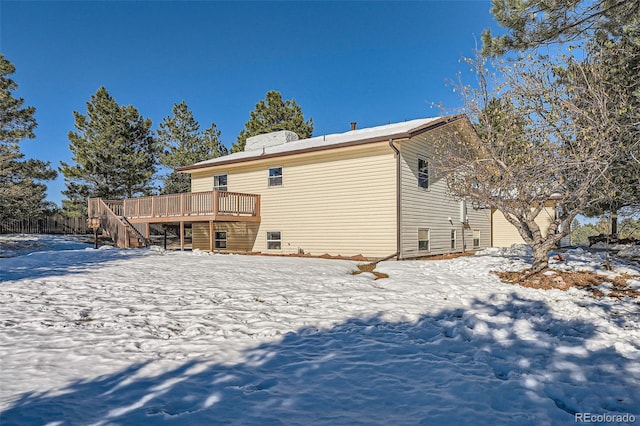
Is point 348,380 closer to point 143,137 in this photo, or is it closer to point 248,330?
point 248,330

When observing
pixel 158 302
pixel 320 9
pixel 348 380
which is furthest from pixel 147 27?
pixel 348 380

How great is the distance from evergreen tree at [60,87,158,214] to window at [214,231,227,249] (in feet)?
49.6

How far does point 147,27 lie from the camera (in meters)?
17.1

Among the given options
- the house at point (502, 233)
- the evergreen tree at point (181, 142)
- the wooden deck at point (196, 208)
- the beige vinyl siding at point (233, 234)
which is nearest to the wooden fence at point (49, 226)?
the evergreen tree at point (181, 142)

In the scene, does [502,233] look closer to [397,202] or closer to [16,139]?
[397,202]

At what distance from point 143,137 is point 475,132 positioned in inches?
1139

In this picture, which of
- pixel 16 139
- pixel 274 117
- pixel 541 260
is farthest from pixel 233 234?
pixel 274 117

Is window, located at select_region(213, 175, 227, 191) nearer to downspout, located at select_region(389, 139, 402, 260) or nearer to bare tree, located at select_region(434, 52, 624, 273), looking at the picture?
downspout, located at select_region(389, 139, 402, 260)

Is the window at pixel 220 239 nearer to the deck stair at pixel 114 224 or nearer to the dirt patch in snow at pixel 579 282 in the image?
the deck stair at pixel 114 224

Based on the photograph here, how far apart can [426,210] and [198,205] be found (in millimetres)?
9613

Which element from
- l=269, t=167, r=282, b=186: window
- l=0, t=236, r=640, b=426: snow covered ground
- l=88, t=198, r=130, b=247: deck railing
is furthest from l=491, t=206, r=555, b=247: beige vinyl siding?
l=88, t=198, r=130, b=247: deck railing

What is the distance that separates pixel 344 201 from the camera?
1436 centimetres

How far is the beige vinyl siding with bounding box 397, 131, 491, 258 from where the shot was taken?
13.6 meters

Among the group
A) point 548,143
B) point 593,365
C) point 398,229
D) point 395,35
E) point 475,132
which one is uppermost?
point 395,35
